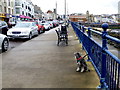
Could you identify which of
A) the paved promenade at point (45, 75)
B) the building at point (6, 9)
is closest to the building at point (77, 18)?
the building at point (6, 9)

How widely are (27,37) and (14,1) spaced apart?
54968 mm

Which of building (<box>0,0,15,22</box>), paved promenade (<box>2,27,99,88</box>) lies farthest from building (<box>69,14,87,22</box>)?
paved promenade (<box>2,27,99,88</box>)

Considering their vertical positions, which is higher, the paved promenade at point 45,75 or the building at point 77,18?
the building at point 77,18

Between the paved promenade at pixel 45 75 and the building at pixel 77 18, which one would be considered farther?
the building at pixel 77 18

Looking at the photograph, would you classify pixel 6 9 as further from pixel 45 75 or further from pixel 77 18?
pixel 77 18

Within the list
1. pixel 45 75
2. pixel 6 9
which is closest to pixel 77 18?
pixel 6 9

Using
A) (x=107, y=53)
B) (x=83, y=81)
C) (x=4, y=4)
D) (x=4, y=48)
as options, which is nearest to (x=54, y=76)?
(x=83, y=81)

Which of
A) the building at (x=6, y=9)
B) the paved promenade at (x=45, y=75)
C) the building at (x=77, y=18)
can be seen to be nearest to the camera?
the paved promenade at (x=45, y=75)

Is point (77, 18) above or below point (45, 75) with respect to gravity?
above

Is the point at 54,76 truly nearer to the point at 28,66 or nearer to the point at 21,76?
the point at 21,76

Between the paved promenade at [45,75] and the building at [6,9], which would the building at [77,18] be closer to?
the building at [6,9]

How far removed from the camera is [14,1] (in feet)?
216

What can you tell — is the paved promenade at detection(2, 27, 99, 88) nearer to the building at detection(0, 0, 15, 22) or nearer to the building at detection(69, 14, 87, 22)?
the building at detection(0, 0, 15, 22)

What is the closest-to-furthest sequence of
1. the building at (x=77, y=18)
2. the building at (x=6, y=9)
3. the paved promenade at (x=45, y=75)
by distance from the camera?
the paved promenade at (x=45, y=75), the building at (x=6, y=9), the building at (x=77, y=18)
